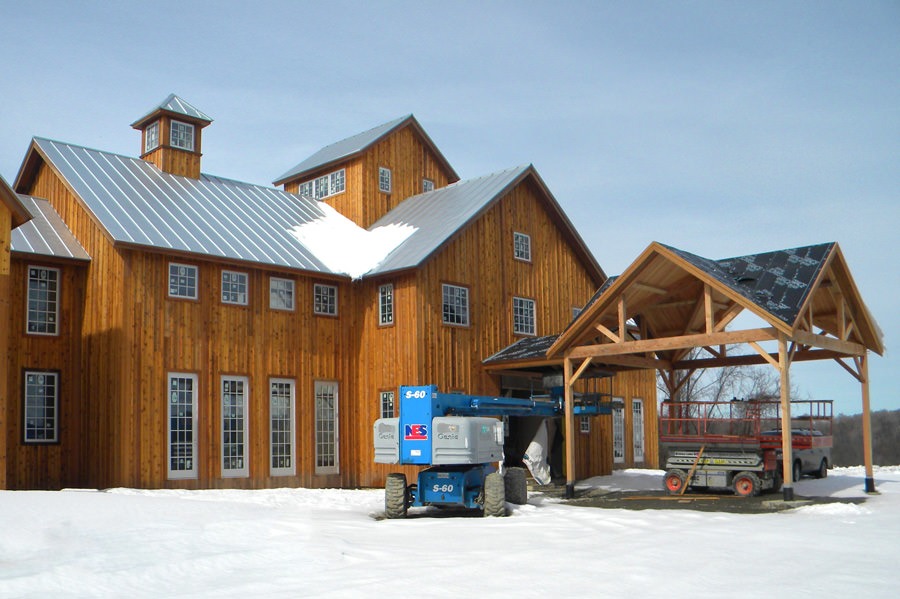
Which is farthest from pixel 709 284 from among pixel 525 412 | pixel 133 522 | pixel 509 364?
pixel 133 522

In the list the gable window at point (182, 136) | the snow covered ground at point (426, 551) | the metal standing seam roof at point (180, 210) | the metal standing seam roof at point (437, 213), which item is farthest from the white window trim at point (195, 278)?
the gable window at point (182, 136)

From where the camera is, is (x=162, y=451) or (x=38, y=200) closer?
(x=162, y=451)

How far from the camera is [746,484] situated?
71.0ft

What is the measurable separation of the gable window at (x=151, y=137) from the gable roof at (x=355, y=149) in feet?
19.0

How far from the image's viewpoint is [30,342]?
73.1ft

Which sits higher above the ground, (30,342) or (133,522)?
(30,342)

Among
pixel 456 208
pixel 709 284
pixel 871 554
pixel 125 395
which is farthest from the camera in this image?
pixel 456 208

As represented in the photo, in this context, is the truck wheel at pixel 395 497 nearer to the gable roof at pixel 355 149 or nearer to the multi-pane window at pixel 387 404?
the multi-pane window at pixel 387 404

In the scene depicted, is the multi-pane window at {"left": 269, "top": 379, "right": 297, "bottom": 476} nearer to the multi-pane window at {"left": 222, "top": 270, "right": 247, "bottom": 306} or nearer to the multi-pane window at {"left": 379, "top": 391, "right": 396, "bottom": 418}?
the multi-pane window at {"left": 222, "top": 270, "right": 247, "bottom": 306}

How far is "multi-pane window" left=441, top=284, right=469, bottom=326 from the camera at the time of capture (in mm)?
25875

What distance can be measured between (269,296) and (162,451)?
190 inches

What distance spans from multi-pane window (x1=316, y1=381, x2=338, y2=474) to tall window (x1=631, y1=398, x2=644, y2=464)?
1169 cm

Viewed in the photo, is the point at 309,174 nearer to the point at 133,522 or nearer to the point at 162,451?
the point at 162,451

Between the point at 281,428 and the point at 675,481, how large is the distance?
32.0 feet
